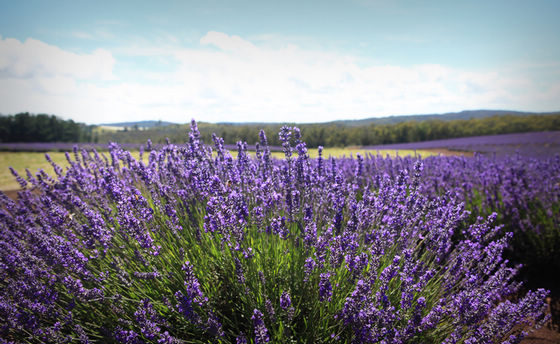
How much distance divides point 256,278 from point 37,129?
3305 cm

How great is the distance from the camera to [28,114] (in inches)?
1030

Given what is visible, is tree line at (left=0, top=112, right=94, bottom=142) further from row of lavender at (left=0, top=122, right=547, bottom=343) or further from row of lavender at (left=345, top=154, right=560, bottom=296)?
row of lavender at (left=345, top=154, right=560, bottom=296)

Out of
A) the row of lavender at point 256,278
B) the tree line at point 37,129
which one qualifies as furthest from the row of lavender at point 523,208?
the tree line at point 37,129

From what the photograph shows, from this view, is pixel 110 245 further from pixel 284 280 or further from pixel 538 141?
pixel 538 141

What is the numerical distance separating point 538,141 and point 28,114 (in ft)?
138

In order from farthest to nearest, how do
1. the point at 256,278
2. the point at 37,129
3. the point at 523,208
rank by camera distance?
the point at 37,129
the point at 523,208
the point at 256,278

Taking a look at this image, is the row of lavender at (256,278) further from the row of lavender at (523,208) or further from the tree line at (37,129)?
the tree line at (37,129)

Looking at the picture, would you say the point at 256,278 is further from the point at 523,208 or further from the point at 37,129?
the point at 37,129

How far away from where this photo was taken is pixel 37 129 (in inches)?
1006

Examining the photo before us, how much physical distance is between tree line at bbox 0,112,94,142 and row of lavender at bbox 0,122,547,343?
30.4 meters

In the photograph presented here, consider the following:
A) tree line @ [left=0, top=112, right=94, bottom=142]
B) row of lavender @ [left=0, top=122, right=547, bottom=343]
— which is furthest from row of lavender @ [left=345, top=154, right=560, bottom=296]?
tree line @ [left=0, top=112, right=94, bottom=142]

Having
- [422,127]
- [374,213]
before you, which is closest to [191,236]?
[374,213]

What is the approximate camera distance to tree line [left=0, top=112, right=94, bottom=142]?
24.8 metres

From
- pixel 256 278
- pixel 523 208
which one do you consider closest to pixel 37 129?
pixel 256 278
